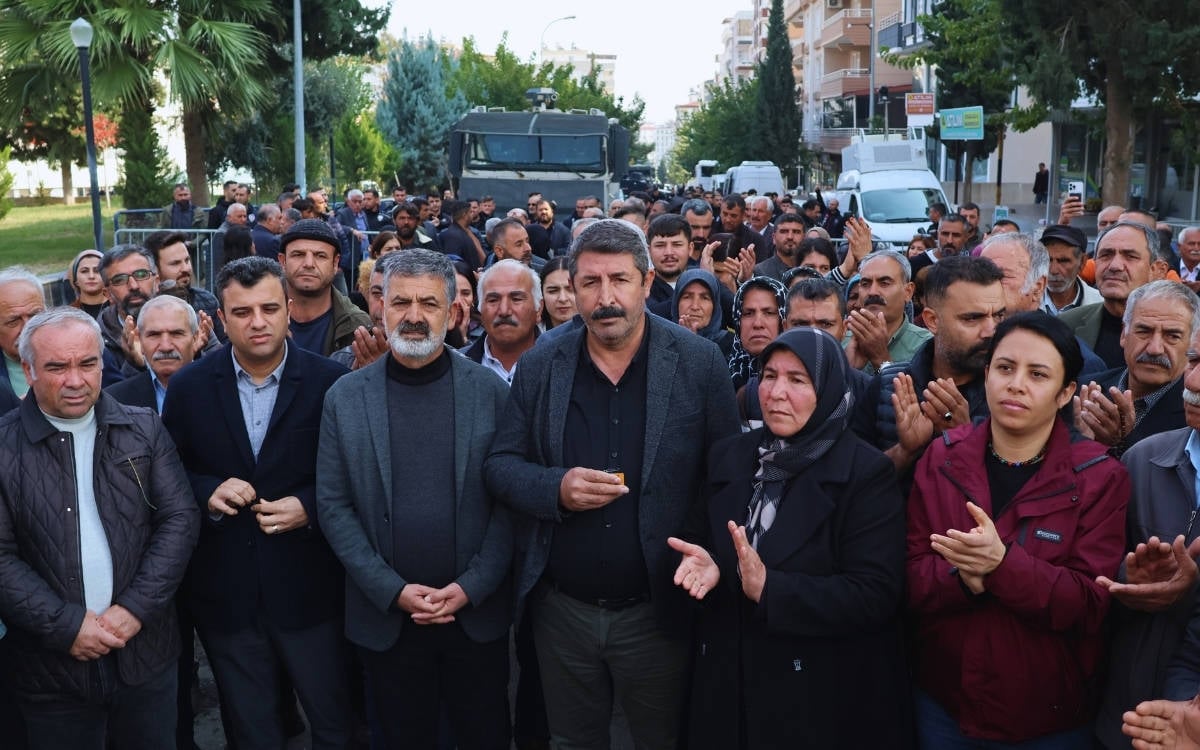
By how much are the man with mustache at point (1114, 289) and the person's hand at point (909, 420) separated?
2.01 meters

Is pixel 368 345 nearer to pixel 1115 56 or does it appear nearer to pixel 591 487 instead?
pixel 591 487

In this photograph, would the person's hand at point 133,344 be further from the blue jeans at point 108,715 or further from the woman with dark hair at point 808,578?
the woman with dark hair at point 808,578

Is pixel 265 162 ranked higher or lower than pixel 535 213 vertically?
higher

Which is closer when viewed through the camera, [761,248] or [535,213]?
[761,248]

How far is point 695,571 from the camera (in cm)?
327

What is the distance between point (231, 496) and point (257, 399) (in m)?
0.41

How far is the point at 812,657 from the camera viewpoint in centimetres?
327

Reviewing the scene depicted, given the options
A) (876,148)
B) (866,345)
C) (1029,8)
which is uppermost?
(1029,8)

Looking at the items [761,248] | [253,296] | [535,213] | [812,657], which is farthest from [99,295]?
[535,213]

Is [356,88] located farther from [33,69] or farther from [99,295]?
[99,295]

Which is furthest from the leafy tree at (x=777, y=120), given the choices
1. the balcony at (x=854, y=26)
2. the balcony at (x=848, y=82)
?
the balcony at (x=854, y=26)

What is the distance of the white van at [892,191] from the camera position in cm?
1943

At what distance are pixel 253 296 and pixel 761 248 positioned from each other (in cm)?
682

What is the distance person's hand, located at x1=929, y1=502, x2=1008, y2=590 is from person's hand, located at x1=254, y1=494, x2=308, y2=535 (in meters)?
2.16
